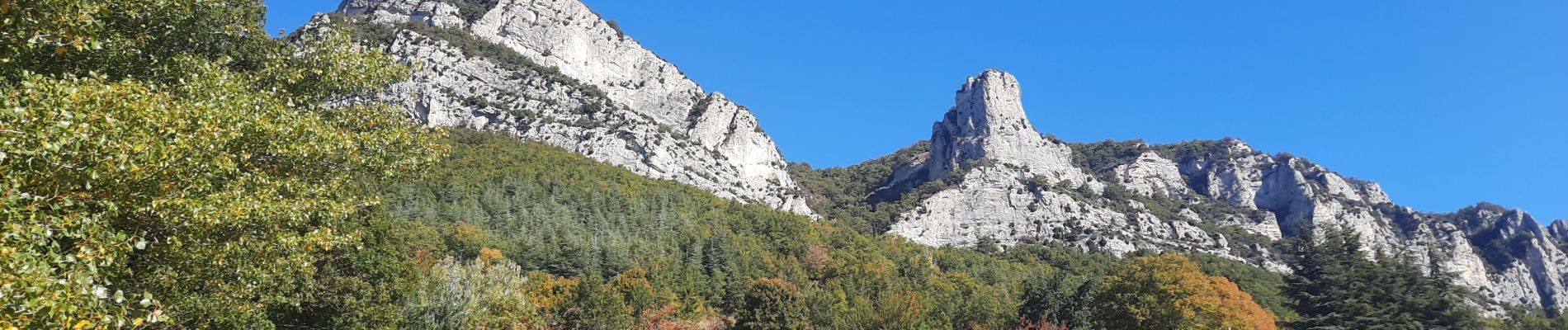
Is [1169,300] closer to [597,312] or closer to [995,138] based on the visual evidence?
[597,312]

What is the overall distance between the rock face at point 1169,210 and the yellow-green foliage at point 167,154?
435 feet

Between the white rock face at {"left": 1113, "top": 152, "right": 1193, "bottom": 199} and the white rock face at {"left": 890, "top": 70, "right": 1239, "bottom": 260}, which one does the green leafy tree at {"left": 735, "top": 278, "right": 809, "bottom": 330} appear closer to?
the white rock face at {"left": 890, "top": 70, "right": 1239, "bottom": 260}

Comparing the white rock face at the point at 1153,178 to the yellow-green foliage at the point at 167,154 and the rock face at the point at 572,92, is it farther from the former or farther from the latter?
the yellow-green foliage at the point at 167,154

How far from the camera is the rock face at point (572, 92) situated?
12694 centimetres

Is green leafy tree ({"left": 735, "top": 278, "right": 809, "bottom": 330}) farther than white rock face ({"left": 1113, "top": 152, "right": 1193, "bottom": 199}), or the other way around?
white rock face ({"left": 1113, "top": 152, "right": 1193, "bottom": 199})

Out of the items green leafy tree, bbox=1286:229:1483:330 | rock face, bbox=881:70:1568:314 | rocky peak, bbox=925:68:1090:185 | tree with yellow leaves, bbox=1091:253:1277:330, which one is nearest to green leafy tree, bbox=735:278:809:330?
tree with yellow leaves, bbox=1091:253:1277:330

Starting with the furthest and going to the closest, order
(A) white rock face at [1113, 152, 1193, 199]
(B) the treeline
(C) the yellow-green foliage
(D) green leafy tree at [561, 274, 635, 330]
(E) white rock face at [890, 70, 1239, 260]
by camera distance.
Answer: (A) white rock face at [1113, 152, 1193, 199]
(E) white rock face at [890, 70, 1239, 260]
(D) green leafy tree at [561, 274, 635, 330]
(B) the treeline
(C) the yellow-green foliage

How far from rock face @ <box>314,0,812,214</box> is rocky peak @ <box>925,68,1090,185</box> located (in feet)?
118

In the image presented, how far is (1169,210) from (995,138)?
134 feet

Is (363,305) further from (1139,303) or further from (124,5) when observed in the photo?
(1139,303)

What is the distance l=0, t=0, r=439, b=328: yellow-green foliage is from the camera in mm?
6855

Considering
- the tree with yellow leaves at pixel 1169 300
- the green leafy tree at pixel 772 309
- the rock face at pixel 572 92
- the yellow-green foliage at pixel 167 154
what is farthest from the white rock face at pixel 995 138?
the yellow-green foliage at pixel 167 154

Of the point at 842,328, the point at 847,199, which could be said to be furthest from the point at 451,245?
the point at 847,199

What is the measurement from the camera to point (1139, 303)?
46.0 metres
